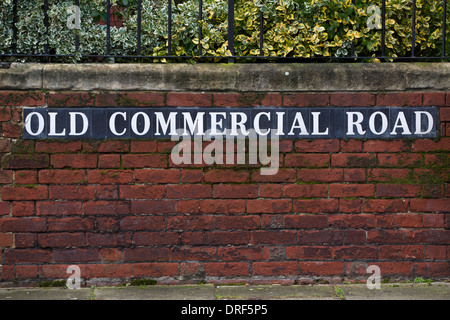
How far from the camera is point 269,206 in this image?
4.38 m

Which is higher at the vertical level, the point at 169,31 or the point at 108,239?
the point at 169,31

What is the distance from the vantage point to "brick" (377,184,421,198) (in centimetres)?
441

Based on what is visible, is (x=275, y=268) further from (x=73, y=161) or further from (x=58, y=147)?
(x=58, y=147)

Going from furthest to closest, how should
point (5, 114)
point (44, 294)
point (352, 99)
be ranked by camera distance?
point (352, 99)
point (5, 114)
point (44, 294)

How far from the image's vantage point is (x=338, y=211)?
4.41m

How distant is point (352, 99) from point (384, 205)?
78 cm

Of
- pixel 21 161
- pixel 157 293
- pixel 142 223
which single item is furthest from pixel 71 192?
pixel 157 293

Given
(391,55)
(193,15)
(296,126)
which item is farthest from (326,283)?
(193,15)

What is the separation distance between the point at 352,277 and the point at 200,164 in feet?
4.40

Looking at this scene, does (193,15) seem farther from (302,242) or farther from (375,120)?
(302,242)

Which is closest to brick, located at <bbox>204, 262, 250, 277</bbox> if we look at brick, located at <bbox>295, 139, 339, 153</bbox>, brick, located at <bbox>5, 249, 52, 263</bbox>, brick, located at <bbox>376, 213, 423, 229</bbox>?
brick, located at <bbox>295, 139, 339, 153</bbox>

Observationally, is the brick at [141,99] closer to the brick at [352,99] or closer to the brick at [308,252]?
the brick at [352,99]

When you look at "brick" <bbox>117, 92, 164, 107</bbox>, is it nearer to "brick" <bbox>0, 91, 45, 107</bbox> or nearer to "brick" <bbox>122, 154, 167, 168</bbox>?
"brick" <bbox>122, 154, 167, 168</bbox>
